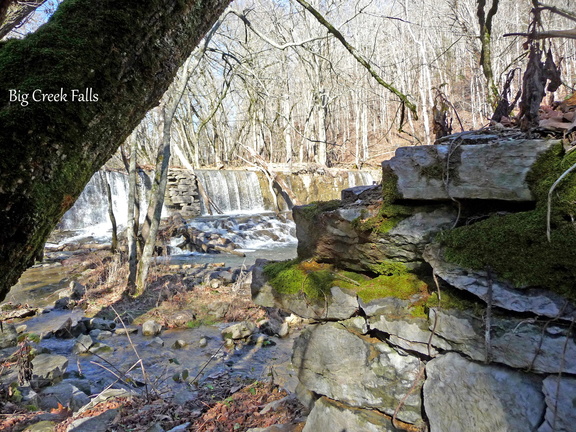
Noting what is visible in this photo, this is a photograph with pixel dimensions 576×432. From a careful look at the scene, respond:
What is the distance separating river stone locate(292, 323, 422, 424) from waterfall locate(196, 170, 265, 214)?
1556 cm

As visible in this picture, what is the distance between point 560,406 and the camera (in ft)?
5.12

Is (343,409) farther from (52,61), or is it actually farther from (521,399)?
(52,61)

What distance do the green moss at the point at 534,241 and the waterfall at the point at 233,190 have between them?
16.3 meters

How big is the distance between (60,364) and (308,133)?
2166cm

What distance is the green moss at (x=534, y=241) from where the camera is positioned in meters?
1.62

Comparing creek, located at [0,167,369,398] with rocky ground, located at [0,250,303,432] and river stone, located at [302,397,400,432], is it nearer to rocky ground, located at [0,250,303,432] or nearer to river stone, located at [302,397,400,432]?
rocky ground, located at [0,250,303,432]

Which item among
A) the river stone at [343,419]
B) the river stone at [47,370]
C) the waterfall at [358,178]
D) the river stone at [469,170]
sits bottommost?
the river stone at [47,370]

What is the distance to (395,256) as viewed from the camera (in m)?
2.44

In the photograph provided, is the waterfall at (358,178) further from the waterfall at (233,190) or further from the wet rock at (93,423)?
the wet rock at (93,423)

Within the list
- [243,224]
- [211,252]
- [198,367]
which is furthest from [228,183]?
[198,367]

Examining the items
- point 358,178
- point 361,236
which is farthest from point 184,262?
point 358,178

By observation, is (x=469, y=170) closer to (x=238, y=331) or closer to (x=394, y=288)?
(x=394, y=288)

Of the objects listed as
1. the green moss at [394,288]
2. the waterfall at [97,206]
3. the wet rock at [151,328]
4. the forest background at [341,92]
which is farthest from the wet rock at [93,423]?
the forest background at [341,92]

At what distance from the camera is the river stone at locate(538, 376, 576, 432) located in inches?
60.6
